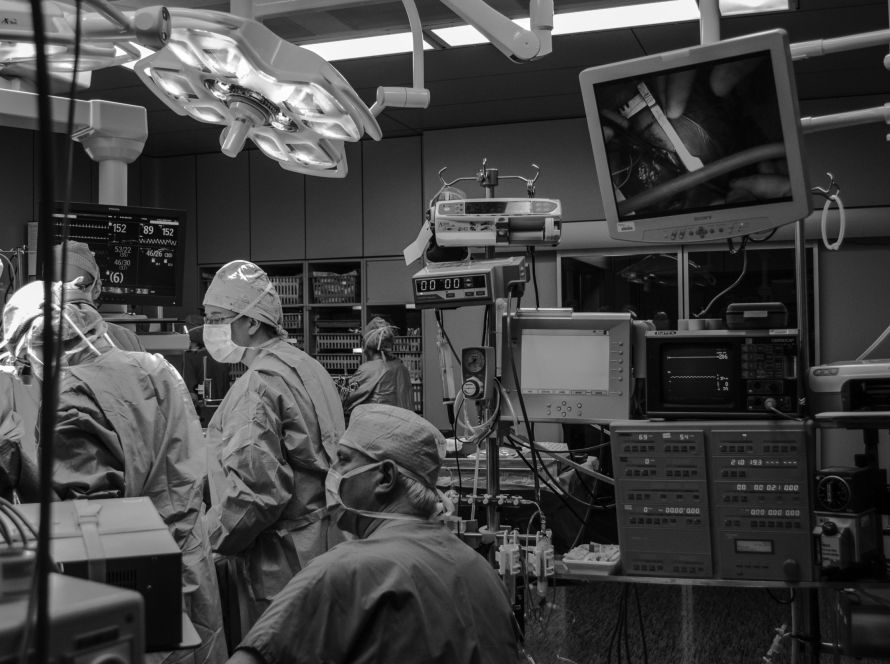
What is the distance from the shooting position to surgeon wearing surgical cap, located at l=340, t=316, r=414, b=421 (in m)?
6.17

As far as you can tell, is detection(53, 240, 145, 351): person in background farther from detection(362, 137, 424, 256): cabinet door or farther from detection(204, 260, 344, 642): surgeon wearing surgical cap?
detection(362, 137, 424, 256): cabinet door

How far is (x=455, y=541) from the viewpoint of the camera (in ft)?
5.54

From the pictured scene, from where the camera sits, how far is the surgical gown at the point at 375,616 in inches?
57.3

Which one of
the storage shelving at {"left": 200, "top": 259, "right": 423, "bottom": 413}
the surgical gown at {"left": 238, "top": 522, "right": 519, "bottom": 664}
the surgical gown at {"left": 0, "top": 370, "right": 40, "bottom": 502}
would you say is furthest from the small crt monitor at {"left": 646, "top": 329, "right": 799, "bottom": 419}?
the storage shelving at {"left": 200, "top": 259, "right": 423, "bottom": 413}

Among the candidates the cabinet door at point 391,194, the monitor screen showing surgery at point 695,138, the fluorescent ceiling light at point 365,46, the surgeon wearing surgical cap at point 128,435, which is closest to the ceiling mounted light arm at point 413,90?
the monitor screen showing surgery at point 695,138

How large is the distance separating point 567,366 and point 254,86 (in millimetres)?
1461

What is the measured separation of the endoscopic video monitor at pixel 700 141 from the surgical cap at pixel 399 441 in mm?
1055

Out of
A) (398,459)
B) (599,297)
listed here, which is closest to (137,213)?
(398,459)

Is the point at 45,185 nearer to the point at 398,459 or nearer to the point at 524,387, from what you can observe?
the point at 398,459

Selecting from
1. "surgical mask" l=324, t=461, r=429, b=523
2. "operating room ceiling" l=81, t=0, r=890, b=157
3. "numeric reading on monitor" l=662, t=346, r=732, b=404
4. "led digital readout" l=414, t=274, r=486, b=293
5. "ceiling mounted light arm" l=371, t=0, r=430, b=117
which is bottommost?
"surgical mask" l=324, t=461, r=429, b=523

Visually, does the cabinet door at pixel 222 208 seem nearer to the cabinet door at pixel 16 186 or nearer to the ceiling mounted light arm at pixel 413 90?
the cabinet door at pixel 16 186

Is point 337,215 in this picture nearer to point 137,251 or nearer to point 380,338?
point 380,338

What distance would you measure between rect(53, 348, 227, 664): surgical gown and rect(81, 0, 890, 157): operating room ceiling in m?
2.12

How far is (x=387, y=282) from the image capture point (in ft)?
24.3
